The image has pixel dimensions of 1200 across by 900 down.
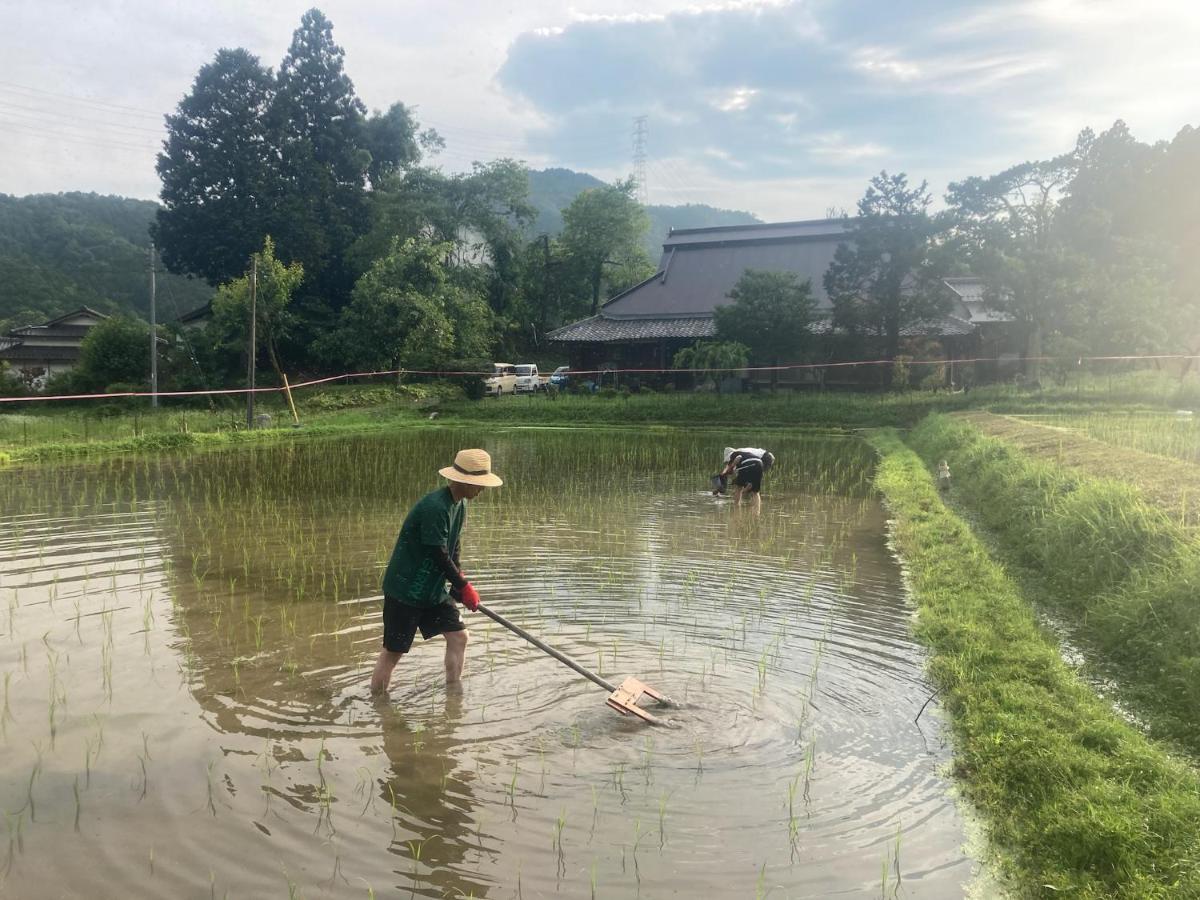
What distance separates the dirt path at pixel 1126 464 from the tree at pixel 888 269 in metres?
11.8

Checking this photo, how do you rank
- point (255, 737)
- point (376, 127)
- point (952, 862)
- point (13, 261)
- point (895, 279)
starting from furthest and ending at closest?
point (13, 261) → point (376, 127) → point (895, 279) → point (255, 737) → point (952, 862)

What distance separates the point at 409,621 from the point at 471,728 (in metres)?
0.68

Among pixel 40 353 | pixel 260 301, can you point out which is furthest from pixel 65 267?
pixel 260 301

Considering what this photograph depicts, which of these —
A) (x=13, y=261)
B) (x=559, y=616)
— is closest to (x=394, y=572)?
(x=559, y=616)

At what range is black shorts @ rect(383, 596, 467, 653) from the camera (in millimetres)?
4762

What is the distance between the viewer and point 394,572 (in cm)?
479

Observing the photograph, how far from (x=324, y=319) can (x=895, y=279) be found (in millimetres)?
21739

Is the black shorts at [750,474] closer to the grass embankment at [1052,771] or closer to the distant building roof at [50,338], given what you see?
the grass embankment at [1052,771]

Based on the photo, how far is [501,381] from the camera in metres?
33.0

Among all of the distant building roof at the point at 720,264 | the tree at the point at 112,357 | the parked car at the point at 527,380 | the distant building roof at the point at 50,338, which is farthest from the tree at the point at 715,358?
the distant building roof at the point at 50,338

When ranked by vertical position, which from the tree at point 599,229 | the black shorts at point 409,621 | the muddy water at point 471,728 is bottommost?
the muddy water at point 471,728

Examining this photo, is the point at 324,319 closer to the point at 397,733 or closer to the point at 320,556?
the point at 320,556

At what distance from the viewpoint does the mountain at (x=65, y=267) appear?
40.9 meters

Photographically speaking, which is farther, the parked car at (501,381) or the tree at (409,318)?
the parked car at (501,381)
